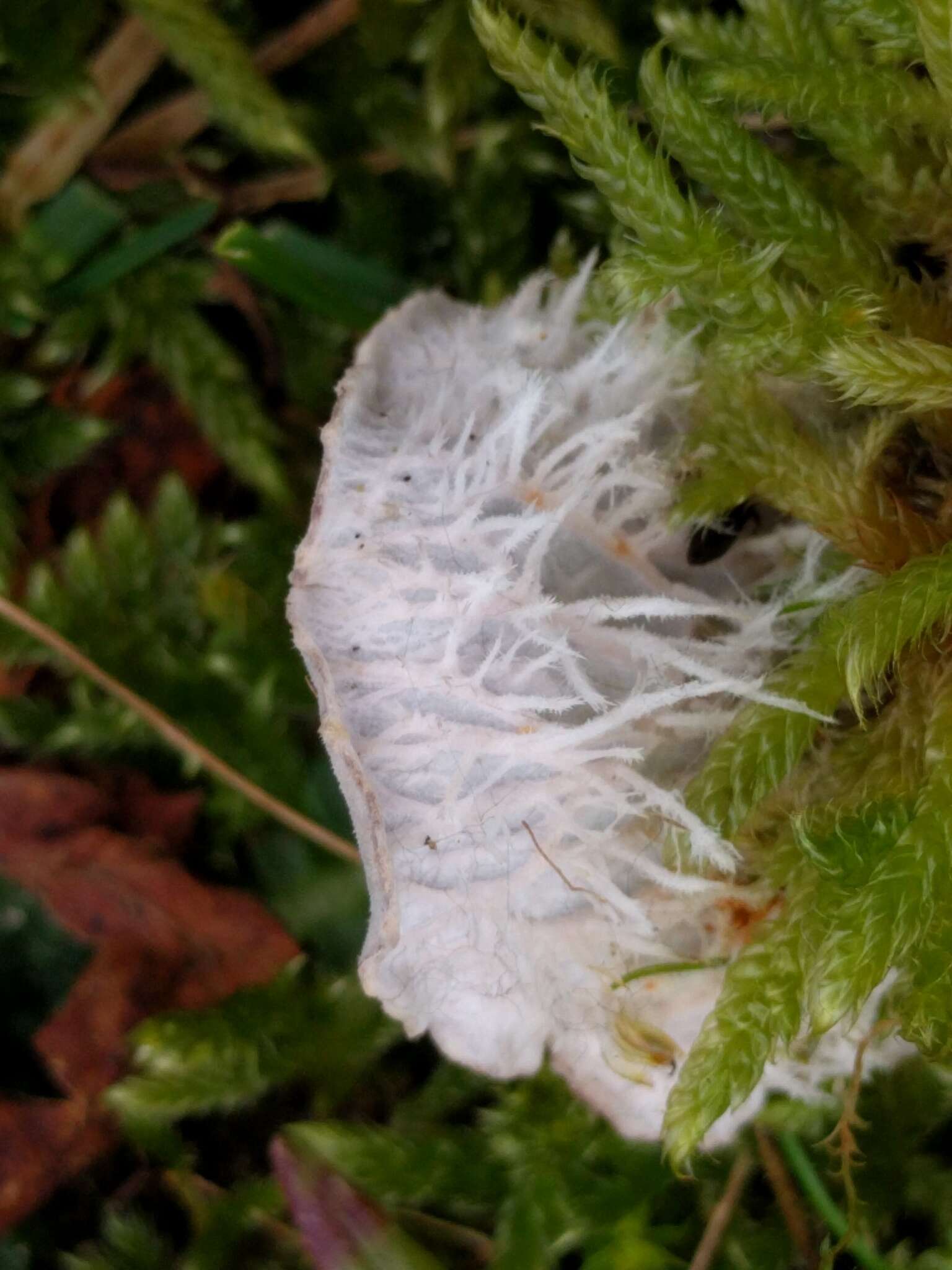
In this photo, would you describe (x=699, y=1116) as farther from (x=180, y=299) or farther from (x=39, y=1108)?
(x=180, y=299)

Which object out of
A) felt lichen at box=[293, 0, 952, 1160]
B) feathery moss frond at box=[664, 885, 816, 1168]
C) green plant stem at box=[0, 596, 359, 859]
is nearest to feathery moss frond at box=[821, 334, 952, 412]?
felt lichen at box=[293, 0, 952, 1160]

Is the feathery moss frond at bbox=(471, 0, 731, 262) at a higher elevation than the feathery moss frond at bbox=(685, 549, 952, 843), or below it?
higher

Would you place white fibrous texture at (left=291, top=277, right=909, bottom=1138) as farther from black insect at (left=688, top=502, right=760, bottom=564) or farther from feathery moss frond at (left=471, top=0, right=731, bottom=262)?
feathery moss frond at (left=471, top=0, right=731, bottom=262)

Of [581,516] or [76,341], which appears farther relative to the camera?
[76,341]

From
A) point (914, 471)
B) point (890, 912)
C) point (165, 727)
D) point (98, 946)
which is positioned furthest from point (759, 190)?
point (98, 946)

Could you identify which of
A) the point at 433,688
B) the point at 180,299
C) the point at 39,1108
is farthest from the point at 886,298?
the point at 39,1108

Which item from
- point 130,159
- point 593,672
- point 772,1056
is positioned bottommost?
point 772,1056
